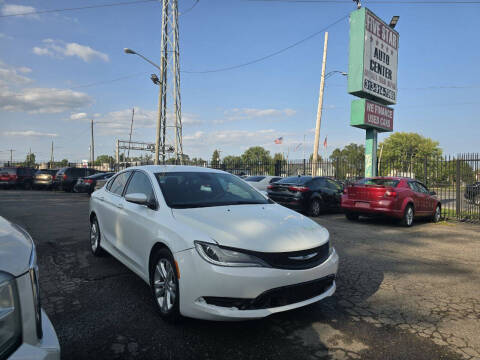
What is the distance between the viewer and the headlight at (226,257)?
280 cm

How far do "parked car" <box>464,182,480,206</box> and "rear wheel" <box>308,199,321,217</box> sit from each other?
17.9ft

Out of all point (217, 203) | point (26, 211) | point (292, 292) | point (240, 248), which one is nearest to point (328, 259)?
point (292, 292)

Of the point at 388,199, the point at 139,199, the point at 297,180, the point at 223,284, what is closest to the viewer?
the point at 223,284

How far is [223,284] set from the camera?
2.73 meters

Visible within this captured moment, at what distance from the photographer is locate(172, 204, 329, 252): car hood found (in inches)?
115

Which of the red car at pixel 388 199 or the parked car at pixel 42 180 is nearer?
the red car at pixel 388 199

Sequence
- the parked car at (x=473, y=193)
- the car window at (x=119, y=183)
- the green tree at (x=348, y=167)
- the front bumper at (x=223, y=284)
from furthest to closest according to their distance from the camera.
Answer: the green tree at (x=348, y=167) → the parked car at (x=473, y=193) → the car window at (x=119, y=183) → the front bumper at (x=223, y=284)

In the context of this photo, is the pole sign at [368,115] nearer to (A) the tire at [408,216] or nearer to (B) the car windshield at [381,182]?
(B) the car windshield at [381,182]

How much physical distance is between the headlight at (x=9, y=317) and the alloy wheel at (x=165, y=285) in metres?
1.72

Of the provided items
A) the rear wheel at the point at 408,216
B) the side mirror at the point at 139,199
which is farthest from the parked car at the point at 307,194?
the side mirror at the point at 139,199

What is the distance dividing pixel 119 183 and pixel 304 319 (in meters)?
3.31

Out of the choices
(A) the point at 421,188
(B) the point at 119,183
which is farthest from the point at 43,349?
(A) the point at 421,188

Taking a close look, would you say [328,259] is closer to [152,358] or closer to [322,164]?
[152,358]

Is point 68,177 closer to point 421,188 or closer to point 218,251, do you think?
point 421,188
